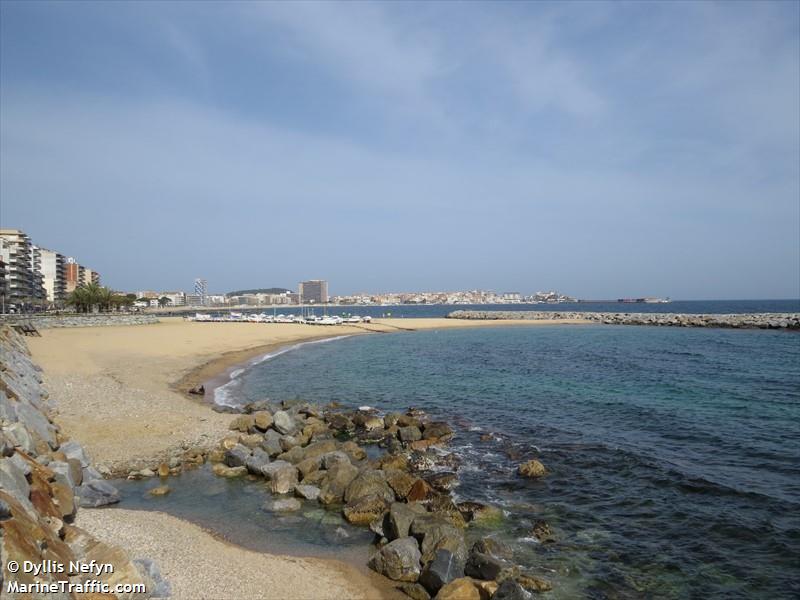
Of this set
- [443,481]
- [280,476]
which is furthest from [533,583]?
[280,476]

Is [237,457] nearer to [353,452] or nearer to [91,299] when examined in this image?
[353,452]

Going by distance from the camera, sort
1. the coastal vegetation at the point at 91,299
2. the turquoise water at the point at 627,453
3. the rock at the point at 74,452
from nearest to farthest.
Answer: the turquoise water at the point at 627,453, the rock at the point at 74,452, the coastal vegetation at the point at 91,299

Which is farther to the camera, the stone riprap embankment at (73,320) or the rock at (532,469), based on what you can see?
the stone riprap embankment at (73,320)

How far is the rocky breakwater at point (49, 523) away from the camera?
476cm

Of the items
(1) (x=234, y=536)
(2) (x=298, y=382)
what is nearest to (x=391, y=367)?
(2) (x=298, y=382)

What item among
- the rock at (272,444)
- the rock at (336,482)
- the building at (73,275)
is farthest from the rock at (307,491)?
the building at (73,275)

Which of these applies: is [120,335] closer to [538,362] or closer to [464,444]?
[538,362]

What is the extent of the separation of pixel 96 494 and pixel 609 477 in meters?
11.7

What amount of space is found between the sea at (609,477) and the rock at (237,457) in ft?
2.41

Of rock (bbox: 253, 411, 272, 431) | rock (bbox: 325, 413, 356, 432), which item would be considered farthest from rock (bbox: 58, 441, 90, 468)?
rock (bbox: 325, 413, 356, 432)

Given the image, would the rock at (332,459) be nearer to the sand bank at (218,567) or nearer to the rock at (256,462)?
the rock at (256,462)

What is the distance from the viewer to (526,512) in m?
10.5

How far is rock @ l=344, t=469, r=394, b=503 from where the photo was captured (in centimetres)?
1064

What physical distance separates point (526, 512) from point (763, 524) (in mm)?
4519
